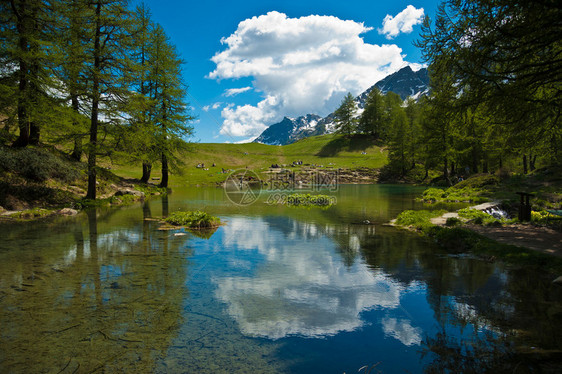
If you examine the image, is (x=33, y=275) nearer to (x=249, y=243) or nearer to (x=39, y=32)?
(x=249, y=243)

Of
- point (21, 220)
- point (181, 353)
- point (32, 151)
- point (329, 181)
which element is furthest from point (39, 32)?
point (329, 181)

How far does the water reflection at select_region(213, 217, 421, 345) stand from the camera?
265 inches

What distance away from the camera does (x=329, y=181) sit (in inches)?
2844

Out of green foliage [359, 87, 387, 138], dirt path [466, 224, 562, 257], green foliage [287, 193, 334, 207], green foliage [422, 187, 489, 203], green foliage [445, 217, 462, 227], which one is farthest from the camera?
green foliage [359, 87, 387, 138]

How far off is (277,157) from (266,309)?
312ft

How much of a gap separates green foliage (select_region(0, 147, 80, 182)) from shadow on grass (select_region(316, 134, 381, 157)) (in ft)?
278

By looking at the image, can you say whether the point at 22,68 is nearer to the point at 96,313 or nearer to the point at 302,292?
the point at 96,313

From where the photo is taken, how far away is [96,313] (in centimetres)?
685

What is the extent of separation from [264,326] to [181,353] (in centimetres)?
186

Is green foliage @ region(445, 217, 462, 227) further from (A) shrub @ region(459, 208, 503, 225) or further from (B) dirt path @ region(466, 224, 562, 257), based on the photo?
(A) shrub @ region(459, 208, 503, 225)

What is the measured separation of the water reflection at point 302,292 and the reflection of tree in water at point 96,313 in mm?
1630

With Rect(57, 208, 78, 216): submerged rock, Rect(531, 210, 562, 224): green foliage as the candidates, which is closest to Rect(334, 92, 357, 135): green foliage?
Rect(531, 210, 562, 224): green foliage

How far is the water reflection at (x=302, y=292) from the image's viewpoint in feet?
22.1

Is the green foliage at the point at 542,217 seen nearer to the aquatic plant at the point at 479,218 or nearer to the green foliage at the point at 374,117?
the aquatic plant at the point at 479,218
